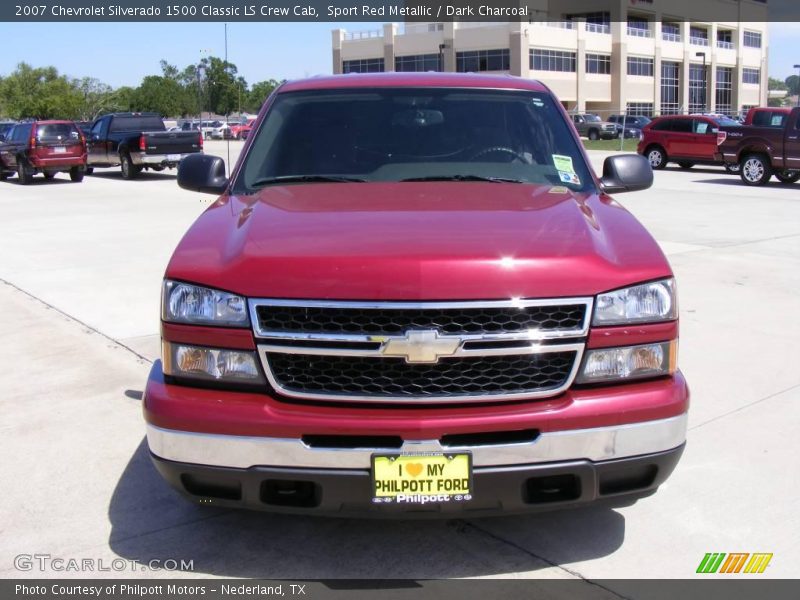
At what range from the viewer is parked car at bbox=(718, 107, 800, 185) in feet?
68.5

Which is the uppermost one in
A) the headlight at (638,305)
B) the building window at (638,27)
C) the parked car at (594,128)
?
the building window at (638,27)

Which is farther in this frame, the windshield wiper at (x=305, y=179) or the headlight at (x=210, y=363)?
the windshield wiper at (x=305, y=179)

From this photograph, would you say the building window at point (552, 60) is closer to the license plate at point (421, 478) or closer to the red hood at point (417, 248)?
the red hood at point (417, 248)

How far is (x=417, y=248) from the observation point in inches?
124

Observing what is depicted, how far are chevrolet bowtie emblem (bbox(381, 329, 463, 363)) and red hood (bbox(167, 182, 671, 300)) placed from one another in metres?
0.13

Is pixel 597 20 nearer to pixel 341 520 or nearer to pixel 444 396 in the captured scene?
pixel 341 520

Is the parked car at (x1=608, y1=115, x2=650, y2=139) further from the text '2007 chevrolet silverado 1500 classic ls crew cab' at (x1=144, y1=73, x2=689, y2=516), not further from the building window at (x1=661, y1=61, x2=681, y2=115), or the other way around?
the text '2007 chevrolet silverado 1500 classic ls crew cab' at (x1=144, y1=73, x2=689, y2=516)

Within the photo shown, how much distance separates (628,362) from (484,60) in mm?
79523

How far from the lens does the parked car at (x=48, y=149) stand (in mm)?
24344

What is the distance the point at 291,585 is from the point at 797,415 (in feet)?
10.9

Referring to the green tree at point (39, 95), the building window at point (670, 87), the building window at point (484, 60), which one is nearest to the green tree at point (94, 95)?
the green tree at point (39, 95)

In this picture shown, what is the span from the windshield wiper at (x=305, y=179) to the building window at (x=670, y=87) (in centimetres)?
9230

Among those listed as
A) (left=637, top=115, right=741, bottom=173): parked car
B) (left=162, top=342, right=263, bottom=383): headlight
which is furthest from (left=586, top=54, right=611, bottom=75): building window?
(left=162, top=342, right=263, bottom=383): headlight

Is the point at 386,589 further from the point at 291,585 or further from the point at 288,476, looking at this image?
the point at 288,476
